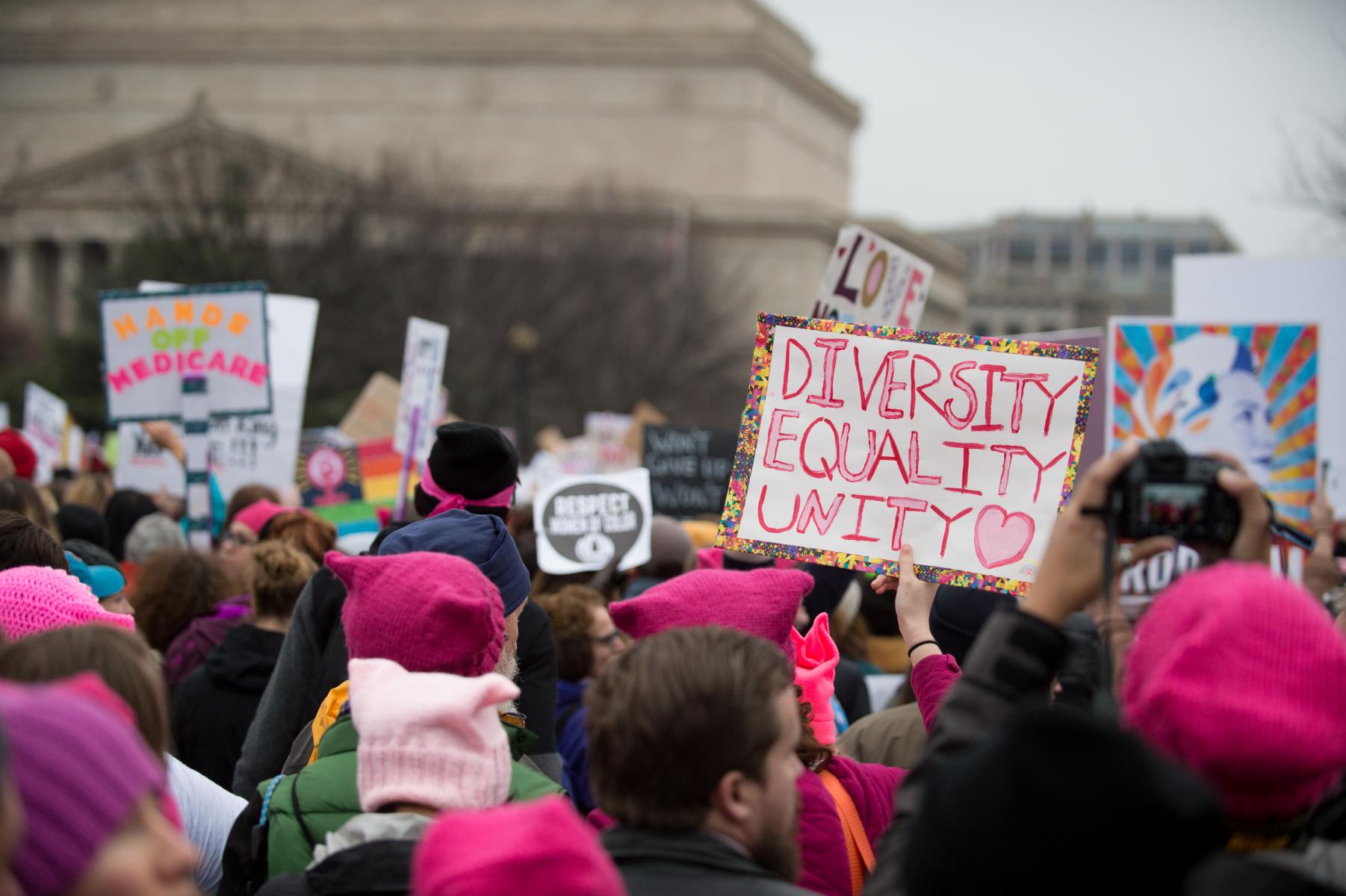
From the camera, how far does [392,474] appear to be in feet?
37.2

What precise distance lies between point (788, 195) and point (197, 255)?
38981mm

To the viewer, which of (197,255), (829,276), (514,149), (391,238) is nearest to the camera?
(829,276)

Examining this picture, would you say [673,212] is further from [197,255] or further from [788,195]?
[197,255]

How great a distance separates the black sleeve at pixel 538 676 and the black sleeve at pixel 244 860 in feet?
4.19

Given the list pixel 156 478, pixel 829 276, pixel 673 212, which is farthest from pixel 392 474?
pixel 673 212

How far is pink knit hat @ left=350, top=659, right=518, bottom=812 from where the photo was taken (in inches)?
108

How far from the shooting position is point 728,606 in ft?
10.6

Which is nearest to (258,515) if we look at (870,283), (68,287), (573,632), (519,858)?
(573,632)

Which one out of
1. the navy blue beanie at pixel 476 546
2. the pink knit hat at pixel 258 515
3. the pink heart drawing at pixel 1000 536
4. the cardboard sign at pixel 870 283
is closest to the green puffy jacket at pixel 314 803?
the navy blue beanie at pixel 476 546

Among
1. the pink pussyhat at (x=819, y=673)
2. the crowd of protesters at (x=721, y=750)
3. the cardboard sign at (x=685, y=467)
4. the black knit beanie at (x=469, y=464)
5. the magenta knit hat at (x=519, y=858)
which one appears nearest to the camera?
the crowd of protesters at (x=721, y=750)

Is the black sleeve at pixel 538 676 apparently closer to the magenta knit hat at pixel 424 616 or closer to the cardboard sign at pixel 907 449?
the cardboard sign at pixel 907 449

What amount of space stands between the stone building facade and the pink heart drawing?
53.9m

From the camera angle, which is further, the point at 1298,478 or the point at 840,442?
the point at 1298,478

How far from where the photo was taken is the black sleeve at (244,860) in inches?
123
